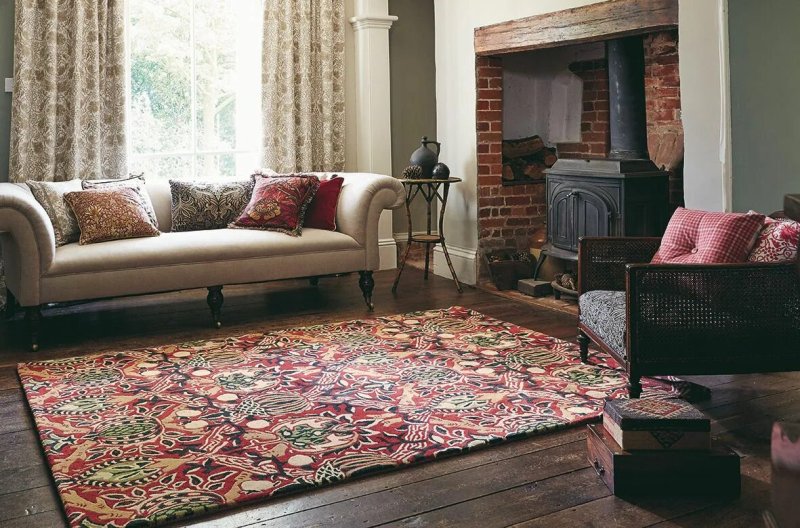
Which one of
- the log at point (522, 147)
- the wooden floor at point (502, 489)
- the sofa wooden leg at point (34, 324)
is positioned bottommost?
the wooden floor at point (502, 489)

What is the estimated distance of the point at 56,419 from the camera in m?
3.32

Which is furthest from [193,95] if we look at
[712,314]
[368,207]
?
[712,314]

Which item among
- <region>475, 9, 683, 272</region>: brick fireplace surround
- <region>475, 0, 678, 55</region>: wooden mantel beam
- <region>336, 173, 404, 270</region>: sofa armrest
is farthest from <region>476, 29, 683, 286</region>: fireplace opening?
<region>336, 173, 404, 270</region>: sofa armrest

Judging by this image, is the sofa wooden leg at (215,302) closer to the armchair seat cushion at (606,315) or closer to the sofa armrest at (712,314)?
the armchair seat cushion at (606,315)

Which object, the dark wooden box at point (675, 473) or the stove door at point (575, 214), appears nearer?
the dark wooden box at point (675, 473)

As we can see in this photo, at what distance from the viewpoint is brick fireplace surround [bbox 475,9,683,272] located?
5.51 m

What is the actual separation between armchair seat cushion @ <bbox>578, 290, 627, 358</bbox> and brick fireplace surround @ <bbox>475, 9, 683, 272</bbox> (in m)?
2.09

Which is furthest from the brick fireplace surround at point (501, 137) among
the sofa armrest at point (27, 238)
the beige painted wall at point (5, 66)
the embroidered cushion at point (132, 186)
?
the beige painted wall at point (5, 66)

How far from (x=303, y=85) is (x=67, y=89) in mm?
1702

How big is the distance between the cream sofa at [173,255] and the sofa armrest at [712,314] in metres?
2.46

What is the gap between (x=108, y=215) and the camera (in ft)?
15.8

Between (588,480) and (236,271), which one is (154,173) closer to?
(236,271)

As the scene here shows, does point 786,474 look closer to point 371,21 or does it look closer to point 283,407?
point 283,407

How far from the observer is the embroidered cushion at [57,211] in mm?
4793
